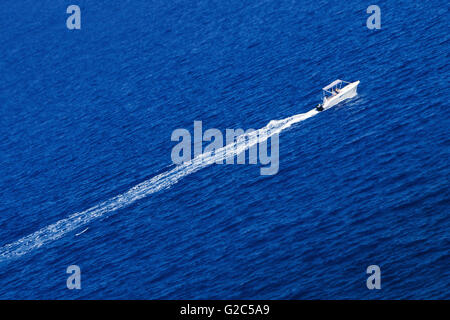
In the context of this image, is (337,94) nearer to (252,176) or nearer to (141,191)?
(252,176)

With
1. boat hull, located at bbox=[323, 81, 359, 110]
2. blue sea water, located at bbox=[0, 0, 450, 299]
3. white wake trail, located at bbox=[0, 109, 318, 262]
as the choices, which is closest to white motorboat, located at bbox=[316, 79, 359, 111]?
boat hull, located at bbox=[323, 81, 359, 110]

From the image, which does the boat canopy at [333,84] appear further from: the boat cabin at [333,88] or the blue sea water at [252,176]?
the blue sea water at [252,176]

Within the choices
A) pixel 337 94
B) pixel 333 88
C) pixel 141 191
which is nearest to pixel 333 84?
pixel 337 94

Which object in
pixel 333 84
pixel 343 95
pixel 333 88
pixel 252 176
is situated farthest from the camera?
pixel 333 88

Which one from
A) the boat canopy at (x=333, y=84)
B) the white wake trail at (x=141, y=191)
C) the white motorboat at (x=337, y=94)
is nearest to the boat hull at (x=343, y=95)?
the white motorboat at (x=337, y=94)

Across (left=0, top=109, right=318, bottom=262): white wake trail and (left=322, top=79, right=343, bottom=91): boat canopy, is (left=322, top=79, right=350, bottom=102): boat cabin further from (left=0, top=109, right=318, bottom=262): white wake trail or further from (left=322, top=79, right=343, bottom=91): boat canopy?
(left=0, top=109, right=318, bottom=262): white wake trail

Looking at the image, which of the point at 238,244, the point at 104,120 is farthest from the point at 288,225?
the point at 104,120
